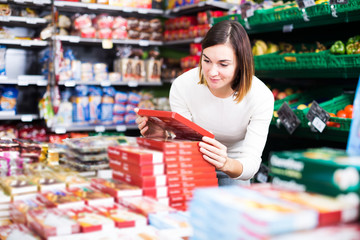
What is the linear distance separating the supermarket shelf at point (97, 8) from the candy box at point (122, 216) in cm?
444

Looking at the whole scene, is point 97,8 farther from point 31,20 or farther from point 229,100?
point 229,100

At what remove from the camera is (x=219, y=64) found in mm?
2182

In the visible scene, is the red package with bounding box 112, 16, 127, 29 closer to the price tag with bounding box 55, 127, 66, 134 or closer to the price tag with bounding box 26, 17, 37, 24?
the price tag with bounding box 26, 17, 37, 24

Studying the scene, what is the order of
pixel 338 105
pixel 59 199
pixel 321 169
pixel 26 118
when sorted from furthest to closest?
pixel 26 118 < pixel 338 105 < pixel 59 199 < pixel 321 169

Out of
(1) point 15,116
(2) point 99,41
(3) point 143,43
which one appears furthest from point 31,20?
(3) point 143,43

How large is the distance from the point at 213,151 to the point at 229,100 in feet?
2.17

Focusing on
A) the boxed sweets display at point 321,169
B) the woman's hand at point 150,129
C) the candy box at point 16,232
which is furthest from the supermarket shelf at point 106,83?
the boxed sweets display at point 321,169

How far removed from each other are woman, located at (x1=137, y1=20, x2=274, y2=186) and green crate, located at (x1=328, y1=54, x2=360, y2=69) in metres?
1.27

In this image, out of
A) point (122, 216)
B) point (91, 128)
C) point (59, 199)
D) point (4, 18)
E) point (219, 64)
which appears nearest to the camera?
point (122, 216)

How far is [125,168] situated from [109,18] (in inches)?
174

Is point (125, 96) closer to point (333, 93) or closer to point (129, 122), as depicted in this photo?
point (129, 122)

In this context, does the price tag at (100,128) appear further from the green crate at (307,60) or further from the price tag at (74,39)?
the green crate at (307,60)

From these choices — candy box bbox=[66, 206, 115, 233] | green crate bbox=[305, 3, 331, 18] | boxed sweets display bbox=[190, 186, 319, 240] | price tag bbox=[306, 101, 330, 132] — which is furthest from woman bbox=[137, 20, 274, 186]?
green crate bbox=[305, 3, 331, 18]

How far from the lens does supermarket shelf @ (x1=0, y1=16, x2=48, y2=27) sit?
16.5 feet
